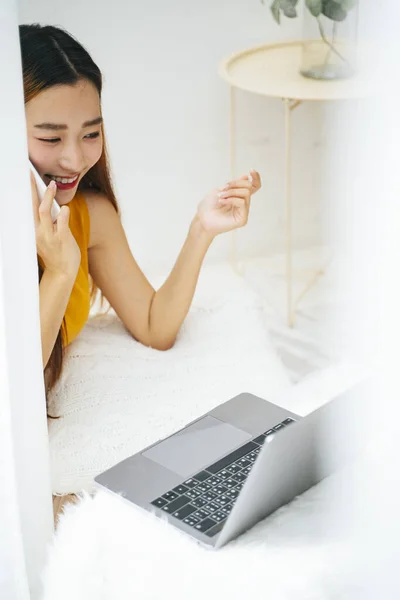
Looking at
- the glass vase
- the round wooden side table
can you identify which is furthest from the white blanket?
the glass vase

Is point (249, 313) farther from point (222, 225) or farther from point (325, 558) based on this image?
point (325, 558)

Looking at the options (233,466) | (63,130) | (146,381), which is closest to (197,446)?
(233,466)

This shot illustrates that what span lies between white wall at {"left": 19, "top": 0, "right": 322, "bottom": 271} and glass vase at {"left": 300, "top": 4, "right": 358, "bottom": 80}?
43 millimetres

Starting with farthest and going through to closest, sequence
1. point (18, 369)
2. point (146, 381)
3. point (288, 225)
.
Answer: point (288, 225) < point (146, 381) < point (18, 369)

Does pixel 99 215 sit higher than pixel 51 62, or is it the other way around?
pixel 51 62

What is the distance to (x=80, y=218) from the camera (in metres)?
1.36

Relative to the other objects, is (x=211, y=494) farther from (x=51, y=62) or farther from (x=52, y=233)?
(x=51, y=62)

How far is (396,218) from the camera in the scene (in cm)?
61

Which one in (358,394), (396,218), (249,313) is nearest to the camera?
(396,218)

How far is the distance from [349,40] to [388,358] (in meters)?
1.09

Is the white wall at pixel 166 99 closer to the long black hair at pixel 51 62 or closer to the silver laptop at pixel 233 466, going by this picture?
the long black hair at pixel 51 62

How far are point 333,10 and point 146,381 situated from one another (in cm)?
72

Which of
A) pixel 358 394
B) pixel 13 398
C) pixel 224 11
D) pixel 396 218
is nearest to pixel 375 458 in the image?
pixel 358 394

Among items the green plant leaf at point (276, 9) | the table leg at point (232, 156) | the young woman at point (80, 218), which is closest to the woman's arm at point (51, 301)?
the young woman at point (80, 218)
